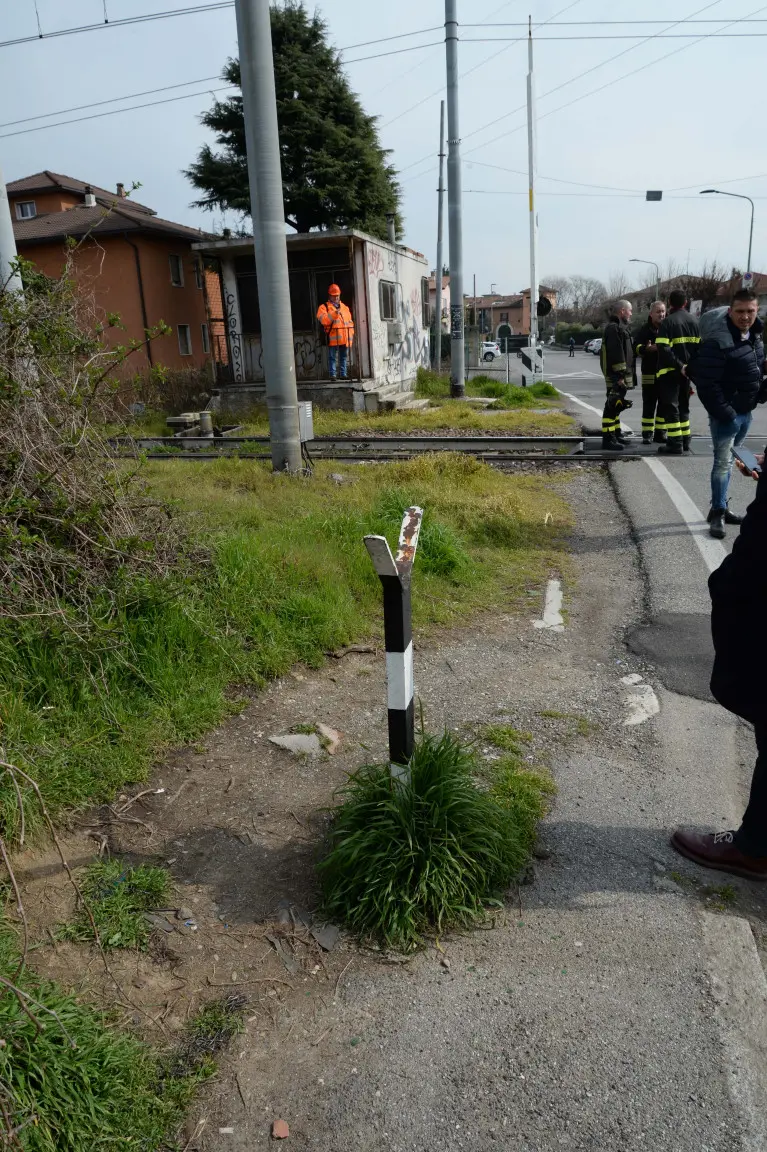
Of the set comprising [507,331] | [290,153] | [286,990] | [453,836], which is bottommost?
[286,990]

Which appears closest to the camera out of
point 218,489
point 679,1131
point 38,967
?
point 679,1131

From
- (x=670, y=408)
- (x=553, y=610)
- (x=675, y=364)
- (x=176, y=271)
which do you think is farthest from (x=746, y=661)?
(x=176, y=271)

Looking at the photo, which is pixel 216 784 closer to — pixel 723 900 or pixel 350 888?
pixel 350 888

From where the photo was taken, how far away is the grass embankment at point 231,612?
3684 millimetres

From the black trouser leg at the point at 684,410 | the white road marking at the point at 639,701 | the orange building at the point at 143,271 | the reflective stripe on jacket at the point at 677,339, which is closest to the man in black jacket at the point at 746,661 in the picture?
the white road marking at the point at 639,701

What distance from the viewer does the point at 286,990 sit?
259 centimetres

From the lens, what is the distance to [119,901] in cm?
Result: 288

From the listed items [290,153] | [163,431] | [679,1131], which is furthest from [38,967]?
[290,153]

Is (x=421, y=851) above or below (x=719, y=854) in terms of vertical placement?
above

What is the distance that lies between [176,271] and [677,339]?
87.7ft

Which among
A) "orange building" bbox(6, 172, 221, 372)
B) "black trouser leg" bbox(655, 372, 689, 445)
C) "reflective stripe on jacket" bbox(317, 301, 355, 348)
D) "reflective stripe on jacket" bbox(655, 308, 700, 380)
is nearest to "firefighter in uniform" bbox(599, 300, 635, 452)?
"black trouser leg" bbox(655, 372, 689, 445)

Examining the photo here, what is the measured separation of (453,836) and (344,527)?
3.94 meters

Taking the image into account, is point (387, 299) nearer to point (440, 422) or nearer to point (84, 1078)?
point (440, 422)

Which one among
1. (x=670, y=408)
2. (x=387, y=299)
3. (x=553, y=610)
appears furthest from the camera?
(x=387, y=299)
